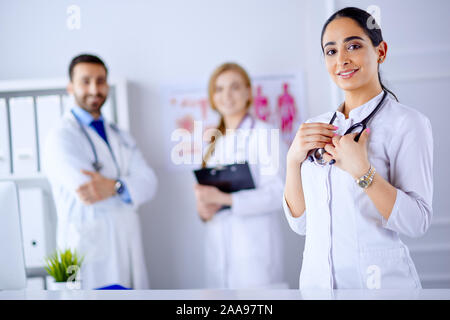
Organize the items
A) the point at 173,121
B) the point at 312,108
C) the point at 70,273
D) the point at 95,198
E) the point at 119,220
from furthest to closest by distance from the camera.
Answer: the point at 173,121 → the point at 119,220 → the point at 95,198 → the point at 70,273 → the point at 312,108

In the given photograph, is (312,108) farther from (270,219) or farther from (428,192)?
(270,219)

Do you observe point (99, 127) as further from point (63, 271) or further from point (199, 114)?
point (63, 271)

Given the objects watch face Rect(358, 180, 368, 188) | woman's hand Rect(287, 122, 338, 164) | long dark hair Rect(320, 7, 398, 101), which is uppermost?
long dark hair Rect(320, 7, 398, 101)

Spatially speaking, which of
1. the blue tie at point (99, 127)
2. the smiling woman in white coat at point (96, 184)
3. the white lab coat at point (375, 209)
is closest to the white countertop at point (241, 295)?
the white lab coat at point (375, 209)

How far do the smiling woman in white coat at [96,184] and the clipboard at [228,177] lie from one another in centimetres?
26

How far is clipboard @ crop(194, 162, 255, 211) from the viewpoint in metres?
1.35

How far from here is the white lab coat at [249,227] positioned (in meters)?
1.34

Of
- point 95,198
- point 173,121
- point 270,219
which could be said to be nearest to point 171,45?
point 173,121

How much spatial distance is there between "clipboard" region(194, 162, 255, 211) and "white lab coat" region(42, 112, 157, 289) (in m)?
0.26

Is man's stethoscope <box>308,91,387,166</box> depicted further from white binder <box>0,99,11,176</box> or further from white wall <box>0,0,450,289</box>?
white binder <box>0,99,11,176</box>

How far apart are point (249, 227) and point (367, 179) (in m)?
0.89

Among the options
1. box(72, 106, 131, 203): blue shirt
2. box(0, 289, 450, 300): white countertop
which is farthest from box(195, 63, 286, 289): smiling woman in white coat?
box(0, 289, 450, 300): white countertop

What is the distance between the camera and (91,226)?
4.70 feet

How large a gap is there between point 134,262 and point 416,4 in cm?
126
